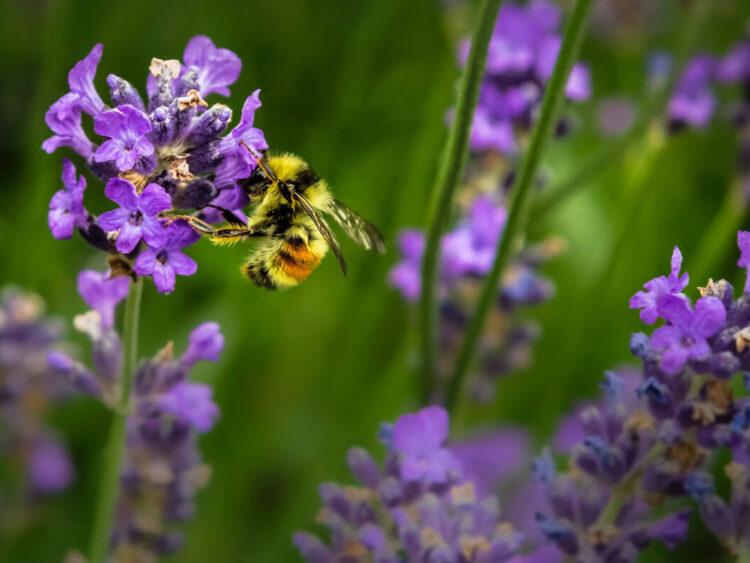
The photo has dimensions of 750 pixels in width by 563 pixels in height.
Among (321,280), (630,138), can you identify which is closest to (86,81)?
(630,138)

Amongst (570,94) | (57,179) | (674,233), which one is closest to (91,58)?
(570,94)

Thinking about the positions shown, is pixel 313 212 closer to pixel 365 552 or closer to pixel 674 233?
pixel 365 552

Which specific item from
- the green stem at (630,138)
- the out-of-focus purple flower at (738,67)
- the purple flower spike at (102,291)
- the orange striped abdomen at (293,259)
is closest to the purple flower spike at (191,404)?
the purple flower spike at (102,291)

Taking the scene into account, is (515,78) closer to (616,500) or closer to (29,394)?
(616,500)

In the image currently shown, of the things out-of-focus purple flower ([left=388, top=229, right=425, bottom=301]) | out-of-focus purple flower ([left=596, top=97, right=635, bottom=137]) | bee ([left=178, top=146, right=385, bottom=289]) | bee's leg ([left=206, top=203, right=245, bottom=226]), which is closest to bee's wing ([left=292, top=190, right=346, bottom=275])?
bee ([left=178, top=146, right=385, bottom=289])

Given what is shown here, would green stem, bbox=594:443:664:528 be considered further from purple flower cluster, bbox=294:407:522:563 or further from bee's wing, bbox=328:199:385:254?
bee's wing, bbox=328:199:385:254

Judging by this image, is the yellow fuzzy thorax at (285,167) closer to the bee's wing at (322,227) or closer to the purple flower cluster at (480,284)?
the bee's wing at (322,227)
